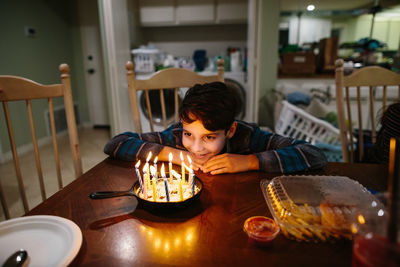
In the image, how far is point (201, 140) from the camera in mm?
864

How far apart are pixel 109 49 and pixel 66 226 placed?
2.55m

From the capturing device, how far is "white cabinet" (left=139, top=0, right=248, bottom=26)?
3477 mm

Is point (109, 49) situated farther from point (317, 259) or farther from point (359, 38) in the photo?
→ point (359, 38)

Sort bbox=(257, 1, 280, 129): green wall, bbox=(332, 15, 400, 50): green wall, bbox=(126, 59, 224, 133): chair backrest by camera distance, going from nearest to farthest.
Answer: bbox=(126, 59, 224, 133): chair backrest
bbox=(257, 1, 280, 129): green wall
bbox=(332, 15, 400, 50): green wall

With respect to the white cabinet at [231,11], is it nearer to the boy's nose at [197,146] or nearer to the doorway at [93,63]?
the doorway at [93,63]

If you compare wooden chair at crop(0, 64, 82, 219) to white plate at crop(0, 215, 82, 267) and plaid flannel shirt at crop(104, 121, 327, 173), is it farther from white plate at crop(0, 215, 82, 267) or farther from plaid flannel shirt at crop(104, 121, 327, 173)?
white plate at crop(0, 215, 82, 267)

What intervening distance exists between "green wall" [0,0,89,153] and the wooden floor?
1.03 feet

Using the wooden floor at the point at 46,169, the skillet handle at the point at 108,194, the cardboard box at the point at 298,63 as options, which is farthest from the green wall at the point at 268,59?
the skillet handle at the point at 108,194

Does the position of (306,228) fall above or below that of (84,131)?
above

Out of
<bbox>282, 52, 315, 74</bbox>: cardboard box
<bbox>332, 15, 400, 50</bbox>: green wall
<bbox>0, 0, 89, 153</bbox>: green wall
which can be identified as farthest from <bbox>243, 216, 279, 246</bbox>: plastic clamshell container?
<bbox>332, 15, 400, 50</bbox>: green wall

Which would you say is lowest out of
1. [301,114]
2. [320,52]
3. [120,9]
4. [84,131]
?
[84,131]

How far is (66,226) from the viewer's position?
1.70ft

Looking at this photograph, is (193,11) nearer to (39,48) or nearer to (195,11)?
(195,11)

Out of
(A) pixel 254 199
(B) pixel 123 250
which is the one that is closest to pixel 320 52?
(A) pixel 254 199
